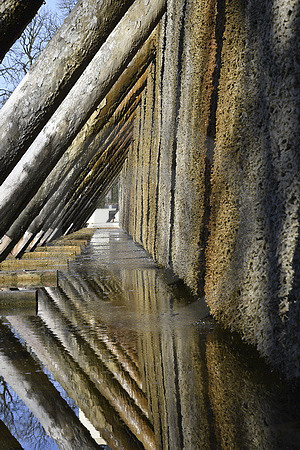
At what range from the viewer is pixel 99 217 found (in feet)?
158

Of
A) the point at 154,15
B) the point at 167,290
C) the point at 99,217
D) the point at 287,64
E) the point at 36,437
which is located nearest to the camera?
the point at 36,437

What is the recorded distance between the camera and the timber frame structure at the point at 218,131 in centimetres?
311

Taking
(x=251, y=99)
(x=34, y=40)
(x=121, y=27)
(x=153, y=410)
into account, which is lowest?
(x=153, y=410)

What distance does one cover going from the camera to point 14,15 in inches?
110

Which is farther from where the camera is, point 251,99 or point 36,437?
point 251,99

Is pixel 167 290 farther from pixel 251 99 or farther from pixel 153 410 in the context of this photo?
pixel 153 410

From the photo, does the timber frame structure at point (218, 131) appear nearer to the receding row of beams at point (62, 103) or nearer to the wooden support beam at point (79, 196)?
the receding row of beams at point (62, 103)

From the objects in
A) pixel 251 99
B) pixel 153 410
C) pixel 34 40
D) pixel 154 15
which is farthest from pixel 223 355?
pixel 34 40

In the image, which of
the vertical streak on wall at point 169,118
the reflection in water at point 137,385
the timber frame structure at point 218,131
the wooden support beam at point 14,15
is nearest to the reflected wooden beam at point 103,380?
the reflection in water at point 137,385

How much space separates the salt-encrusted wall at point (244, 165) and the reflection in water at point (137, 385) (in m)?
0.23

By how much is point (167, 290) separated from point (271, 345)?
10.8 ft

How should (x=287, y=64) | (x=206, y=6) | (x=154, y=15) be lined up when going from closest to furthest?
(x=287, y=64), (x=206, y=6), (x=154, y=15)

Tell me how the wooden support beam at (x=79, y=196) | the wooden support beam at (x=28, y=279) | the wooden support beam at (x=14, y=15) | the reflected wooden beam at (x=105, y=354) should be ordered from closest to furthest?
1. the wooden support beam at (x=14, y=15)
2. the reflected wooden beam at (x=105, y=354)
3. the wooden support beam at (x=28, y=279)
4. the wooden support beam at (x=79, y=196)

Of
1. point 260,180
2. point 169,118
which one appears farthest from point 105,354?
point 169,118
